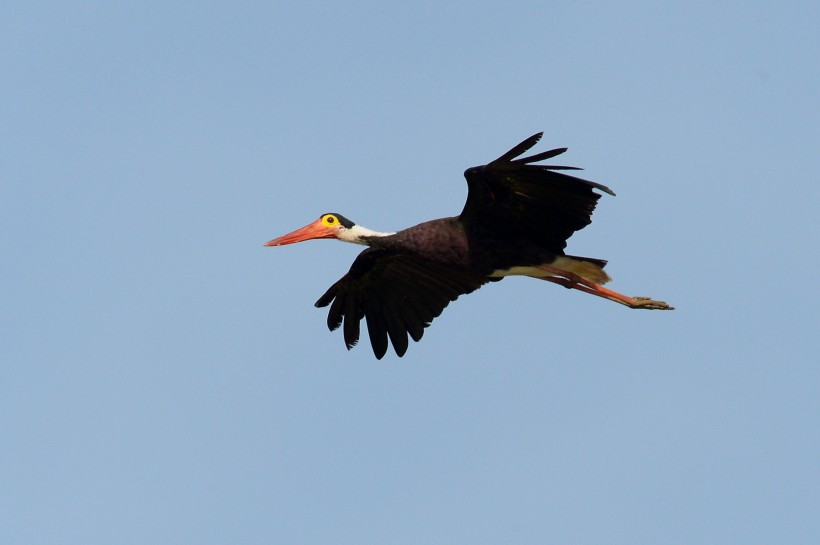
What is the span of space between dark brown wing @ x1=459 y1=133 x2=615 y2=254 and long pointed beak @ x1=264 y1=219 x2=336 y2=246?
6.92 ft

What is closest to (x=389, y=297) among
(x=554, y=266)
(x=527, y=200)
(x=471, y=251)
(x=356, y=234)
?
(x=356, y=234)

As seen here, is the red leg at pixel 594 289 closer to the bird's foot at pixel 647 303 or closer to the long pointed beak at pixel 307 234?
the bird's foot at pixel 647 303

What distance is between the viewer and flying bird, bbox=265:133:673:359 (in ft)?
48.3

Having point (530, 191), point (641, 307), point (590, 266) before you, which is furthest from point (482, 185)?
point (641, 307)

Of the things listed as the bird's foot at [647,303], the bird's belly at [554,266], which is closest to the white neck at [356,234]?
the bird's belly at [554,266]

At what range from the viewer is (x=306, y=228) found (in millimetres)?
17109

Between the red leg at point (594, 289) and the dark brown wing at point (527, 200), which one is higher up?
the dark brown wing at point (527, 200)

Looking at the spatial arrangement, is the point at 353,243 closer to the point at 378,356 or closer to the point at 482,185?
the point at 378,356

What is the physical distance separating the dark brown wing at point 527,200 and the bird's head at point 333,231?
1717mm

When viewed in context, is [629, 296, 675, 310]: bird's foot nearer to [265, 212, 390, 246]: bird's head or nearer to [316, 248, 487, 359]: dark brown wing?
[316, 248, 487, 359]: dark brown wing

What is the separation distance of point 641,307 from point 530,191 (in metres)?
2.63

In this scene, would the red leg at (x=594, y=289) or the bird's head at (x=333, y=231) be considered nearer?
the red leg at (x=594, y=289)

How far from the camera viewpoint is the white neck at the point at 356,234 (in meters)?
16.6

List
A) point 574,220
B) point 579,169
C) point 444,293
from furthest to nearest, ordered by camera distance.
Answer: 1. point 444,293
2. point 574,220
3. point 579,169
